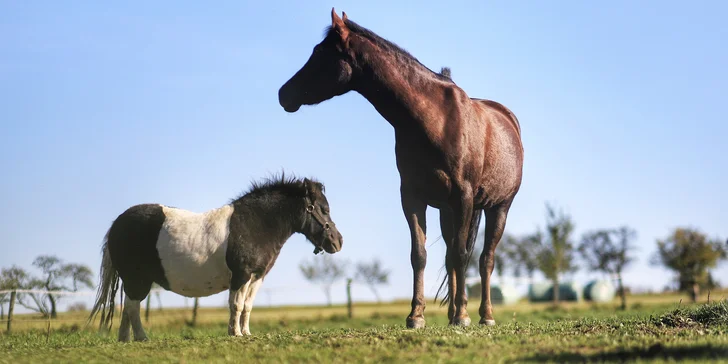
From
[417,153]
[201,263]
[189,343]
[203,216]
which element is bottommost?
[189,343]

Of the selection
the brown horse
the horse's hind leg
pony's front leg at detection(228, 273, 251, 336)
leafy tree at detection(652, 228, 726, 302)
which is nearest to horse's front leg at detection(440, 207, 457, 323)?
the brown horse

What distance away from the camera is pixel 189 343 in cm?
873

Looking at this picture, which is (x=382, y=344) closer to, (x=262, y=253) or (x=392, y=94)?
(x=262, y=253)

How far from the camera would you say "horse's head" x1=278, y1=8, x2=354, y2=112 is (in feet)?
30.8

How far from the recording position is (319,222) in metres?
10.4

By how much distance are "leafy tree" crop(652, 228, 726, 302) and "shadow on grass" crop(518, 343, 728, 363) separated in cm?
3660

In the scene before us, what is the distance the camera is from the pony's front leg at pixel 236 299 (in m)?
9.45

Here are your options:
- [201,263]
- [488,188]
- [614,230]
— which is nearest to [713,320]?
[488,188]

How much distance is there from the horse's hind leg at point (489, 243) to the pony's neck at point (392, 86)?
8.12 feet

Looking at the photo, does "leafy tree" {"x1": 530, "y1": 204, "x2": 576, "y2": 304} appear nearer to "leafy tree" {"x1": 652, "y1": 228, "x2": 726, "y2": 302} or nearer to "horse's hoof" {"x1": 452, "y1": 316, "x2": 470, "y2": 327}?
"leafy tree" {"x1": 652, "y1": 228, "x2": 726, "y2": 302}

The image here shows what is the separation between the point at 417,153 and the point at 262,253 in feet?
7.62

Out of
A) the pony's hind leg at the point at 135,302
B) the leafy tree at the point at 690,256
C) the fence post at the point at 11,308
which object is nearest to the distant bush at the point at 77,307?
the fence post at the point at 11,308

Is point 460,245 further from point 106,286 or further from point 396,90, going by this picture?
point 106,286

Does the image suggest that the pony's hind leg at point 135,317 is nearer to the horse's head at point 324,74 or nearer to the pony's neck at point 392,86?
the horse's head at point 324,74
